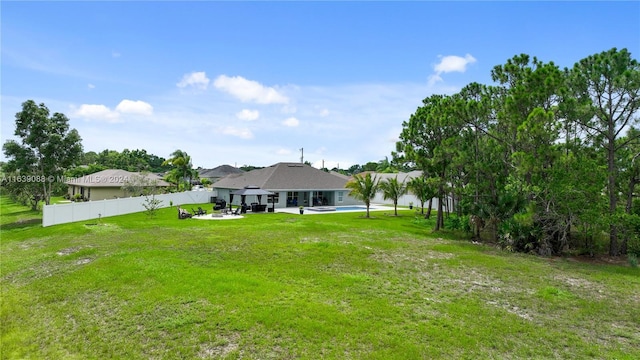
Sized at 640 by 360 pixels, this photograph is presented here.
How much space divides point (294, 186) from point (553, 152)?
24.5 metres

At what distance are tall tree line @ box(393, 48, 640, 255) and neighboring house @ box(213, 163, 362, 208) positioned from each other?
63.2 feet

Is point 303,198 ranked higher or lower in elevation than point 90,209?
higher

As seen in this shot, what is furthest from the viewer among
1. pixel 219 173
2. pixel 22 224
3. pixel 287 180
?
pixel 219 173

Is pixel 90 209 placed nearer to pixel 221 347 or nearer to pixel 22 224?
pixel 22 224

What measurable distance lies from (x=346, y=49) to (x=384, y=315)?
16.6 meters

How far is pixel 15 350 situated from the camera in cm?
598

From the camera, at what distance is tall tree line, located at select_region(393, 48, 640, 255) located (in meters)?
13.3

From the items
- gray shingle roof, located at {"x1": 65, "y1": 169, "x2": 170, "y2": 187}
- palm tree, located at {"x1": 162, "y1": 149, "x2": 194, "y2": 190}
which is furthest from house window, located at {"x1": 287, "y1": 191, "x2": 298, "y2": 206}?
palm tree, located at {"x1": 162, "y1": 149, "x2": 194, "y2": 190}

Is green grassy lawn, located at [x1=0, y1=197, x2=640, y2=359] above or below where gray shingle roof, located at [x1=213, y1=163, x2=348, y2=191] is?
below

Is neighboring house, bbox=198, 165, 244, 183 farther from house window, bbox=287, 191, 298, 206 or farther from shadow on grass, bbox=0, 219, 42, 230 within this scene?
shadow on grass, bbox=0, 219, 42, 230

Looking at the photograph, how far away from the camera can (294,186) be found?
3491 centimetres

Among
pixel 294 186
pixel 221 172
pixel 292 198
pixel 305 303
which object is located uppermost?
pixel 221 172

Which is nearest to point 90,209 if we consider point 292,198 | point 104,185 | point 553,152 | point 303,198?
point 104,185

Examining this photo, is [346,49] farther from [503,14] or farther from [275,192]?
[275,192]
